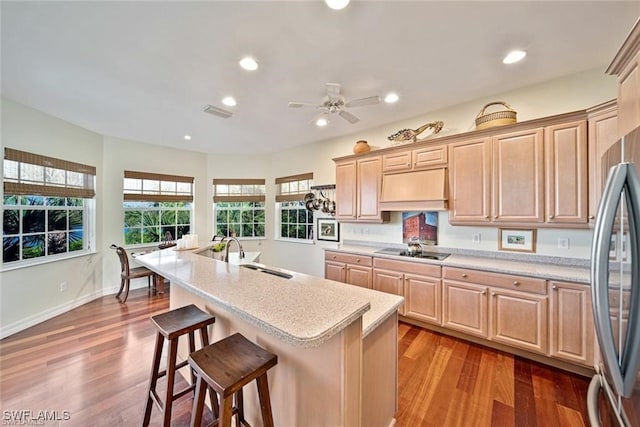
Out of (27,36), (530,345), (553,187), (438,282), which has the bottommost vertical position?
(530,345)

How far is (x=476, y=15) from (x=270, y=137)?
336 cm

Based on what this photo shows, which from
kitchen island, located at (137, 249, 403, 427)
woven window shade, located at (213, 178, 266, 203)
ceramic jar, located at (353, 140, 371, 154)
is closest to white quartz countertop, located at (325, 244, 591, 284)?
kitchen island, located at (137, 249, 403, 427)

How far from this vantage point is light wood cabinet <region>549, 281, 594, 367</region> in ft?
6.66

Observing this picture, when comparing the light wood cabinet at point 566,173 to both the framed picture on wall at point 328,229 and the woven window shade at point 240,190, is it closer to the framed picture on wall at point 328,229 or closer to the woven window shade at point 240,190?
the framed picture on wall at point 328,229

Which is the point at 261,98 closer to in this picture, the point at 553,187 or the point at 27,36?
the point at 27,36

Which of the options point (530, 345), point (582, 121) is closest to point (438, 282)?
point (530, 345)

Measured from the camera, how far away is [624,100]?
126cm

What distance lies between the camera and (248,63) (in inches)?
85.0

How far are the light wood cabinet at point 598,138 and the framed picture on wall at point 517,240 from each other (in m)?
0.53

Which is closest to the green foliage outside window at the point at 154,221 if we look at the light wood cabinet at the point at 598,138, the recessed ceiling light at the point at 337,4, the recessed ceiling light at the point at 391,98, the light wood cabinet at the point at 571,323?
the recessed ceiling light at the point at 391,98

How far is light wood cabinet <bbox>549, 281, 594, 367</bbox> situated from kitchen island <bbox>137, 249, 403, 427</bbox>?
1693mm

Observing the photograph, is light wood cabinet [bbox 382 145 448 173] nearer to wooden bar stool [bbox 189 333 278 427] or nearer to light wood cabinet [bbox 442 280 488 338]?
light wood cabinet [bbox 442 280 488 338]

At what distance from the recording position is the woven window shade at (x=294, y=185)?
4969 mm

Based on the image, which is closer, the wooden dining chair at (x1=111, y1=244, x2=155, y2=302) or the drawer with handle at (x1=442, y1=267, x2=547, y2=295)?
the drawer with handle at (x1=442, y1=267, x2=547, y2=295)
